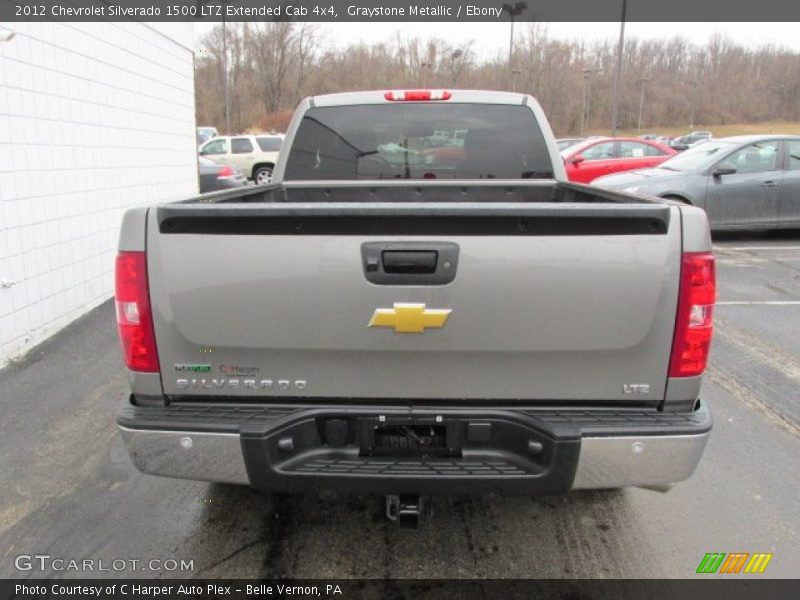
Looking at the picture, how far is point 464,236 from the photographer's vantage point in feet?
7.30

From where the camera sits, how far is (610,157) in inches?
628

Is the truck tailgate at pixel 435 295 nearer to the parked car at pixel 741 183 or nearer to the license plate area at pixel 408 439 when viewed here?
the license plate area at pixel 408 439

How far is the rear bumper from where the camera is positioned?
228 cm

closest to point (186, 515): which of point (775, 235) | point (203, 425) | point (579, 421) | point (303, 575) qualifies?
point (303, 575)

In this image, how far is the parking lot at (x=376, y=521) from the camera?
281cm

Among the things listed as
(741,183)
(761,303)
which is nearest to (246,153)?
(741,183)

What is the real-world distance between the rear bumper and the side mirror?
9191mm

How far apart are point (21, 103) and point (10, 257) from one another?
4.39 ft

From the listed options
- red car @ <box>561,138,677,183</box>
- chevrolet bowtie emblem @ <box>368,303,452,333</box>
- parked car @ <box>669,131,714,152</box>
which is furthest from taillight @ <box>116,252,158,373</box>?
parked car @ <box>669,131,714,152</box>

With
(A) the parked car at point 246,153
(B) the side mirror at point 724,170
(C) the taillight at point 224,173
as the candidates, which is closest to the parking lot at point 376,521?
(B) the side mirror at point 724,170

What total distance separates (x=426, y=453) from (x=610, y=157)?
1507 centimetres

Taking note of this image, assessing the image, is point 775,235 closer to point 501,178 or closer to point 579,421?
point 501,178

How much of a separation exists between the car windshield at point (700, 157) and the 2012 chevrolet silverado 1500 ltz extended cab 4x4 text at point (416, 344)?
928 cm

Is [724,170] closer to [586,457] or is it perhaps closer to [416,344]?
[586,457]
